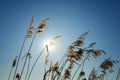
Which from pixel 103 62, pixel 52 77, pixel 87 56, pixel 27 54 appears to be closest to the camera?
pixel 52 77

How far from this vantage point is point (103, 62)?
31.6 feet

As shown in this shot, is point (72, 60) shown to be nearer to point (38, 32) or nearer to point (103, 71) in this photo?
point (38, 32)

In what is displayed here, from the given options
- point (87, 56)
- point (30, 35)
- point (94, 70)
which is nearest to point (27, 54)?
point (30, 35)

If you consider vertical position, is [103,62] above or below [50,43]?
below

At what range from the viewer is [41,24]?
25.6 ft

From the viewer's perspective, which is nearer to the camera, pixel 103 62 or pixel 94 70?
pixel 103 62

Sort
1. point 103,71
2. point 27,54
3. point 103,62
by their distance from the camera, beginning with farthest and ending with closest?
1. point 103,71
2. point 103,62
3. point 27,54

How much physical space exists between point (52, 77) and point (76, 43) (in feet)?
5.04

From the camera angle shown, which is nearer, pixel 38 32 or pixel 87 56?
pixel 38 32

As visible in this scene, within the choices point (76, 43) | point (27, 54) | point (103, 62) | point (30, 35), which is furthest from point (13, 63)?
point (103, 62)

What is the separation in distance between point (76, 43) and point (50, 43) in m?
0.91

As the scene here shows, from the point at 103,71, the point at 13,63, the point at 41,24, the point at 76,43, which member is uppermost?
the point at 41,24


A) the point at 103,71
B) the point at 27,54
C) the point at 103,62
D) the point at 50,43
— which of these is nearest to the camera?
the point at 50,43

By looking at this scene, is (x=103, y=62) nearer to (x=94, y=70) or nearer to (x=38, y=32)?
(x=94, y=70)
